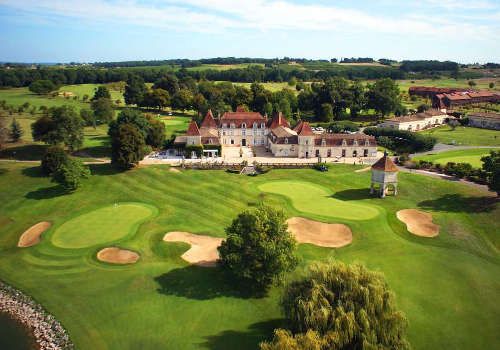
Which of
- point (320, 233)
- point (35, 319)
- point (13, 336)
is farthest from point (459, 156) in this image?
point (13, 336)

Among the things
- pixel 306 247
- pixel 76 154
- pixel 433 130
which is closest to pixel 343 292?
pixel 306 247

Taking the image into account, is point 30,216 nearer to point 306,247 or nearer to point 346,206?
point 306,247

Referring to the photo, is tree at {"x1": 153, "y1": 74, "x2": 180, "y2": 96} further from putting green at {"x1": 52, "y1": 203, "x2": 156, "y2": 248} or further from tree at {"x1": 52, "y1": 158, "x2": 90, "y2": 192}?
putting green at {"x1": 52, "y1": 203, "x2": 156, "y2": 248}

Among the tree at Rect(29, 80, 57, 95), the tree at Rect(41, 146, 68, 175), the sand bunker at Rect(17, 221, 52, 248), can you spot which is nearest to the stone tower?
the sand bunker at Rect(17, 221, 52, 248)

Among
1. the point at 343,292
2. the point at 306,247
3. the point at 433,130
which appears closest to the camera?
the point at 343,292

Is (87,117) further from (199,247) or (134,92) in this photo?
(199,247)
